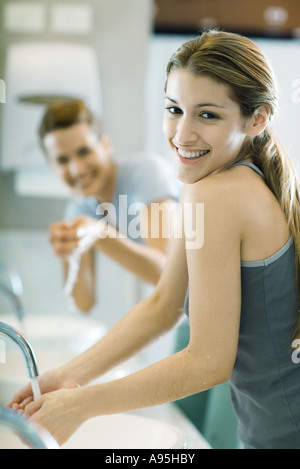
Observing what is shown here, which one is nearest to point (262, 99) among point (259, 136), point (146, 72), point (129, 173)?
point (259, 136)

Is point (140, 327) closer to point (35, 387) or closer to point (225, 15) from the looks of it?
point (35, 387)

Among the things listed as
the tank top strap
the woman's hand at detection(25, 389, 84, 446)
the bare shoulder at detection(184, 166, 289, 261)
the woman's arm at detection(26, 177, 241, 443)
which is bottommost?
the woman's hand at detection(25, 389, 84, 446)

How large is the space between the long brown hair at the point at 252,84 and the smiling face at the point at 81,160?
1.91 ft

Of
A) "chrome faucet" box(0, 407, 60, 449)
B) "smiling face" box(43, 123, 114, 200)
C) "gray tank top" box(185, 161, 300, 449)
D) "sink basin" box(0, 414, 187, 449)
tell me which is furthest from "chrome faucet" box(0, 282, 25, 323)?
"chrome faucet" box(0, 407, 60, 449)

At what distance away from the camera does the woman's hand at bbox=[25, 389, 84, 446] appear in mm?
449

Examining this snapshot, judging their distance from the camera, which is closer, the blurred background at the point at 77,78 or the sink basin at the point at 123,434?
the sink basin at the point at 123,434

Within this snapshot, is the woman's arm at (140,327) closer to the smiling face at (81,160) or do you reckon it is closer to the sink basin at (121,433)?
the sink basin at (121,433)

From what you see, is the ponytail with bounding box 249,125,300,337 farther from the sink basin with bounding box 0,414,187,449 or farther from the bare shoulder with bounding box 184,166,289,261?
the sink basin with bounding box 0,414,187,449

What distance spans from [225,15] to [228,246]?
1.04 m

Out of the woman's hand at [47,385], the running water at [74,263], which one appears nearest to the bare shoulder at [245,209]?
the woman's hand at [47,385]

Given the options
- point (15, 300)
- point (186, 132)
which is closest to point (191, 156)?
point (186, 132)

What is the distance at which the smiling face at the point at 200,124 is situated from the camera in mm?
448

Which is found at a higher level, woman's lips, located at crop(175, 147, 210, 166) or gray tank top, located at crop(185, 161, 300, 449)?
woman's lips, located at crop(175, 147, 210, 166)

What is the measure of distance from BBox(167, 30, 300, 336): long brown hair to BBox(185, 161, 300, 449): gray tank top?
0.05 feet
